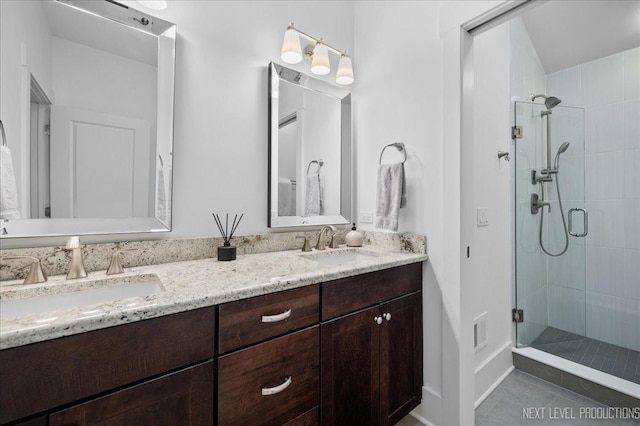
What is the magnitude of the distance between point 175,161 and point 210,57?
1.93 ft

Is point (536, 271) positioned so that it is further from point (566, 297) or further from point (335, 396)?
point (335, 396)

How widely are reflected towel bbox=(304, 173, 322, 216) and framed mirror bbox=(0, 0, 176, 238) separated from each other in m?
0.82

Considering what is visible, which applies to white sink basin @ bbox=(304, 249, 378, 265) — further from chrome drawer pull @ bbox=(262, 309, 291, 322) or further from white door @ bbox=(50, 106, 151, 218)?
white door @ bbox=(50, 106, 151, 218)

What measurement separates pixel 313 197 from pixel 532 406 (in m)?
1.83

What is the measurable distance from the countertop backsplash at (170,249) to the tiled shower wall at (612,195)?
180 centimetres

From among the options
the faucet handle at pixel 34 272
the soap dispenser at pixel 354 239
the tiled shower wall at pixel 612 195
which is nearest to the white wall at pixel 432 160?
the soap dispenser at pixel 354 239

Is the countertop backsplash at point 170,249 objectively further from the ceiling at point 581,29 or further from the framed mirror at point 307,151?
the ceiling at point 581,29

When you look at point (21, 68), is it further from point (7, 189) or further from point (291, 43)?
point (291, 43)

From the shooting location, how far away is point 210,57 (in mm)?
1500

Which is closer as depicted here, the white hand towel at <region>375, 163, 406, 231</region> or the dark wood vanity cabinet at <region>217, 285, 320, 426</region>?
the dark wood vanity cabinet at <region>217, 285, 320, 426</region>

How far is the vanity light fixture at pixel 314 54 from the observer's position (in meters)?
1.66

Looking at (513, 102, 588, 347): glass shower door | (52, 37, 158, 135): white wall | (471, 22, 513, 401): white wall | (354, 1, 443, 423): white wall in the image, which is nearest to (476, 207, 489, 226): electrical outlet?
(471, 22, 513, 401): white wall

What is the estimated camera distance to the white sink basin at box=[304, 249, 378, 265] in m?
1.71

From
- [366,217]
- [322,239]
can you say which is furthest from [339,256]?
[366,217]
